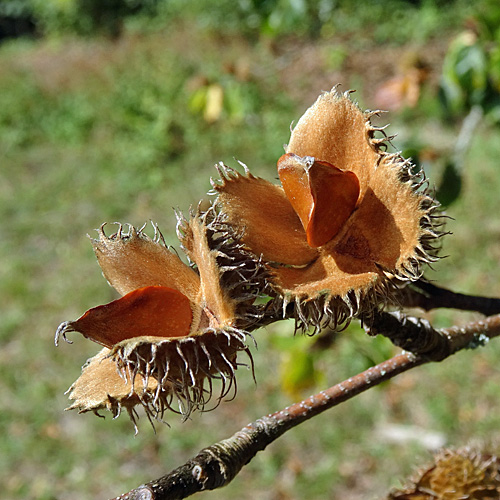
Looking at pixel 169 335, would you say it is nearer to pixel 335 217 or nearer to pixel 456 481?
pixel 335 217

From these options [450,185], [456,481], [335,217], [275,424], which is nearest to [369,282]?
[335,217]

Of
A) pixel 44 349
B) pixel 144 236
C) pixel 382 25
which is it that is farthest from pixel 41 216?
pixel 144 236

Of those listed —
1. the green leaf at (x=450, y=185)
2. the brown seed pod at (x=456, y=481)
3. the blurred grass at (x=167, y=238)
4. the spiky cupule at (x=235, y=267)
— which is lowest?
the blurred grass at (x=167, y=238)

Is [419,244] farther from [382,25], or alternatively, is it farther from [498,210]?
[382,25]

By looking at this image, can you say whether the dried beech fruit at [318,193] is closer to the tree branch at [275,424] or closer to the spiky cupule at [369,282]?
the spiky cupule at [369,282]

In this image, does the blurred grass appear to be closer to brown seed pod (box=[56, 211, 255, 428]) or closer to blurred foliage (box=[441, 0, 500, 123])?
blurred foliage (box=[441, 0, 500, 123])

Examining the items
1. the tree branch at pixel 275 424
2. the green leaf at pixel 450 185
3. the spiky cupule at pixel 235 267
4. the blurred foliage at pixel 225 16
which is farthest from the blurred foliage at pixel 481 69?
the blurred foliage at pixel 225 16
